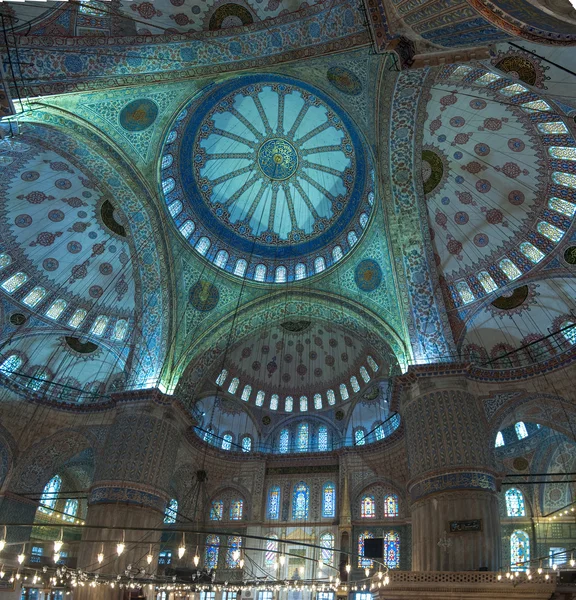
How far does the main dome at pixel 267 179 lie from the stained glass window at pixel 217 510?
366 inches

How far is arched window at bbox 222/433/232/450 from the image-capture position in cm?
2095

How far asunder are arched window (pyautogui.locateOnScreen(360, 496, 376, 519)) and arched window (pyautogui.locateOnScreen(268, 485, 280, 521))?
3330 mm

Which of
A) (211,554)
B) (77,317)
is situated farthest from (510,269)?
(211,554)

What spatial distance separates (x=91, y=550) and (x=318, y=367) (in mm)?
11149

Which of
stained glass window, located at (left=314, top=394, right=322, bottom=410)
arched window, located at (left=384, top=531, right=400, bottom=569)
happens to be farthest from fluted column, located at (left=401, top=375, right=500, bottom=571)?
stained glass window, located at (left=314, top=394, right=322, bottom=410)

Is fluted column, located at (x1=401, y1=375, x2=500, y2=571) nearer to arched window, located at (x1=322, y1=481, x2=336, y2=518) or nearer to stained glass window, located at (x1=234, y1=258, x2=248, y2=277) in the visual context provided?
arched window, located at (x1=322, y1=481, x2=336, y2=518)

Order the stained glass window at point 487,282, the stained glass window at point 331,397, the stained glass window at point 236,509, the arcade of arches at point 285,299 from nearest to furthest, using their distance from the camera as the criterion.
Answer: the arcade of arches at point 285,299, the stained glass window at point 487,282, the stained glass window at point 236,509, the stained glass window at point 331,397

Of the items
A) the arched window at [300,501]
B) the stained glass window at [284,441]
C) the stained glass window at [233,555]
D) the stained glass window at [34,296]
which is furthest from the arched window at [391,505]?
the stained glass window at [34,296]

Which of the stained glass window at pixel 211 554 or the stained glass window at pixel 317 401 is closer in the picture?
the stained glass window at pixel 211 554

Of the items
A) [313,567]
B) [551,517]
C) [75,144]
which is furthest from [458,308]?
[75,144]

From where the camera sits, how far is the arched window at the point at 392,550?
16875 mm

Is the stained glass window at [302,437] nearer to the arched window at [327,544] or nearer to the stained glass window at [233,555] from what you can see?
the arched window at [327,544]

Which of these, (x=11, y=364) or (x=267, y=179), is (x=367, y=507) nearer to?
(x=267, y=179)

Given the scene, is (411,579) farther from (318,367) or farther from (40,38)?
(40,38)
